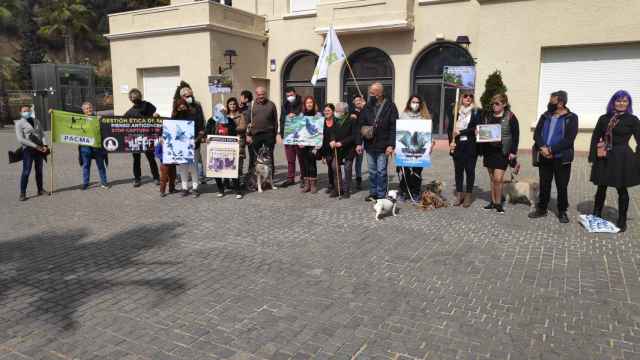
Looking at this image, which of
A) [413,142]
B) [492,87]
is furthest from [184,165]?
[492,87]

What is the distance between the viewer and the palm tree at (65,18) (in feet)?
Answer: 160

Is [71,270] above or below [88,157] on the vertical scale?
below

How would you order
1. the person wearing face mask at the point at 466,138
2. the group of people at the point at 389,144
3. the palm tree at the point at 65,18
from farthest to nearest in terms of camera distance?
the palm tree at the point at 65,18 → the person wearing face mask at the point at 466,138 → the group of people at the point at 389,144

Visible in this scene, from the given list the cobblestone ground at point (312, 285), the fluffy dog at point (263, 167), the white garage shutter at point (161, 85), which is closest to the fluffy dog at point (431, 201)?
the cobblestone ground at point (312, 285)

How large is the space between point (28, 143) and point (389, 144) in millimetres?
6530

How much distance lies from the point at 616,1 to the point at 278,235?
13176mm

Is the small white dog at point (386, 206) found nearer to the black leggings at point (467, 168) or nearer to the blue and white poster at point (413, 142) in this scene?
the blue and white poster at point (413, 142)

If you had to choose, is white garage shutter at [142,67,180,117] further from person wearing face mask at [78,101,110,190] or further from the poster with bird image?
the poster with bird image

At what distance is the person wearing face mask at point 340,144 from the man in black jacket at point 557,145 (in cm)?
310

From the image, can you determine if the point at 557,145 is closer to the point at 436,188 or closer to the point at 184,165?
the point at 436,188

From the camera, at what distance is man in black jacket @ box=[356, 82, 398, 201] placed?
782 centimetres

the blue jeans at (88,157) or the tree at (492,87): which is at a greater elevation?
the tree at (492,87)

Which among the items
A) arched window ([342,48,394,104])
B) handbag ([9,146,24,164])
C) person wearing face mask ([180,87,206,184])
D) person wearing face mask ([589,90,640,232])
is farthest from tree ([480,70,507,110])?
handbag ([9,146,24,164])

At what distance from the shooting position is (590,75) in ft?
47.3
